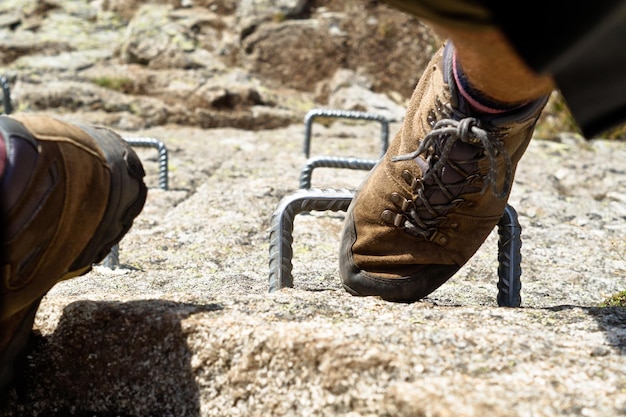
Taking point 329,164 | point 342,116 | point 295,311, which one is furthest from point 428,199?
point 342,116

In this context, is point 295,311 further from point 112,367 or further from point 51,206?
point 51,206

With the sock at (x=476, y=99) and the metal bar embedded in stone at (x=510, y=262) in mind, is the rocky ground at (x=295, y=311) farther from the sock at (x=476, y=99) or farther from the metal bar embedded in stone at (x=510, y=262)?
the sock at (x=476, y=99)

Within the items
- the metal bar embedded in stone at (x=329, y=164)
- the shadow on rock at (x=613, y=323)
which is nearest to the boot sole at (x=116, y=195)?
the shadow on rock at (x=613, y=323)

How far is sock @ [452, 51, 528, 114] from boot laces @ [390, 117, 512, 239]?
0.03 meters

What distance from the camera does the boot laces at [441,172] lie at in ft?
4.38

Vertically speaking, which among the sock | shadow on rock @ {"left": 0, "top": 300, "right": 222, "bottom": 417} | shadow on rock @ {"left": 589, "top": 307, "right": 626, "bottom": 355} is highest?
the sock

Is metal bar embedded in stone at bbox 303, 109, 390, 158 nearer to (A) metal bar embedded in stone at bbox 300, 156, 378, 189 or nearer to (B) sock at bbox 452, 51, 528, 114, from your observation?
(A) metal bar embedded in stone at bbox 300, 156, 378, 189

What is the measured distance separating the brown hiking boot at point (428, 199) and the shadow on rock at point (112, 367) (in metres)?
0.44

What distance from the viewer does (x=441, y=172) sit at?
1448 millimetres

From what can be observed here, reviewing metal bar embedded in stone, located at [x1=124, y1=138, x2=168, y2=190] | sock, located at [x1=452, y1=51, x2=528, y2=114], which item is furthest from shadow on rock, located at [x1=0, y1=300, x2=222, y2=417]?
metal bar embedded in stone, located at [x1=124, y1=138, x2=168, y2=190]

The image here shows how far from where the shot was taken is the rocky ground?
102 cm

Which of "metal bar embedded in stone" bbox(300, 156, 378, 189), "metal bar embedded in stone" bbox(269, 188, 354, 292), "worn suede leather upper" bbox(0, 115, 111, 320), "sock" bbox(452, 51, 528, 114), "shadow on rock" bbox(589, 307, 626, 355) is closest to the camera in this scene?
"worn suede leather upper" bbox(0, 115, 111, 320)

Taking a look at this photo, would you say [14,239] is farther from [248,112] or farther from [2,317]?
[248,112]

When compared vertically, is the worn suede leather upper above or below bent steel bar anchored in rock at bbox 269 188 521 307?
above
